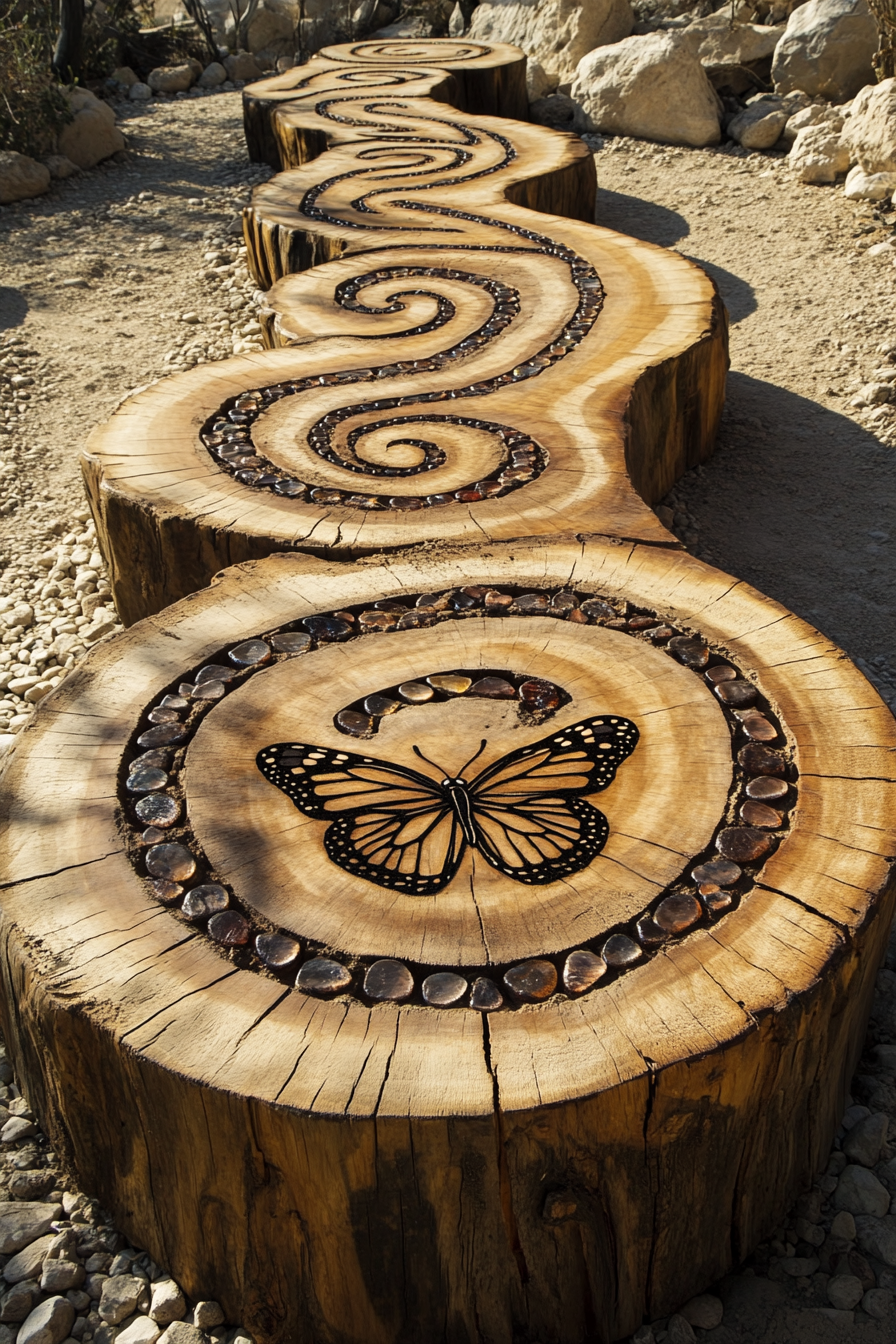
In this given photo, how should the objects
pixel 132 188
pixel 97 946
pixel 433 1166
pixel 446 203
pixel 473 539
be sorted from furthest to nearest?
pixel 132 188, pixel 446 203, pixel 473 539, pixel 97 946, pixel 433 1166

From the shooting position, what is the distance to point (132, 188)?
7.45m

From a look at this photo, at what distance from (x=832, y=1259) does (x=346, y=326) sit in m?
3.14

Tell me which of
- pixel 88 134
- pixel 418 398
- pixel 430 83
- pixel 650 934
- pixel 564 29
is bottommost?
pixel 650 934

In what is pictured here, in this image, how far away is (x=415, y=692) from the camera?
2248mm

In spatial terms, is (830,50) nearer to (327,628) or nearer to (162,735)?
(327,628)

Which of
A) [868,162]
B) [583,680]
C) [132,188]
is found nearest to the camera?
[583,680]

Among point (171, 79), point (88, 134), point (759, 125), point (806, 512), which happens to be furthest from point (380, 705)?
point (171, 79)

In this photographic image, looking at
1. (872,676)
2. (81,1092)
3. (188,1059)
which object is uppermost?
(188,1059)

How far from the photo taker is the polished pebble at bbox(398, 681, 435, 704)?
88.0 inches

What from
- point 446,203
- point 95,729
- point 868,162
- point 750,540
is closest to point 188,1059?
point 95,729

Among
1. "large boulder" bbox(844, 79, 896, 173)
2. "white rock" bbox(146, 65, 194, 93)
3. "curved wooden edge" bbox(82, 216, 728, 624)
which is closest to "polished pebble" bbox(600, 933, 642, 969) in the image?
"curved wooden edge" bbox(82, 216, 728, 624)

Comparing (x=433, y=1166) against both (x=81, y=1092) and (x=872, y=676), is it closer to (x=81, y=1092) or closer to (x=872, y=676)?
(x=81, y=1092)

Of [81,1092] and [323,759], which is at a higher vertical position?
[323,759]

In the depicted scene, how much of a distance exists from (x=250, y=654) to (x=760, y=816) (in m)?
1.02
